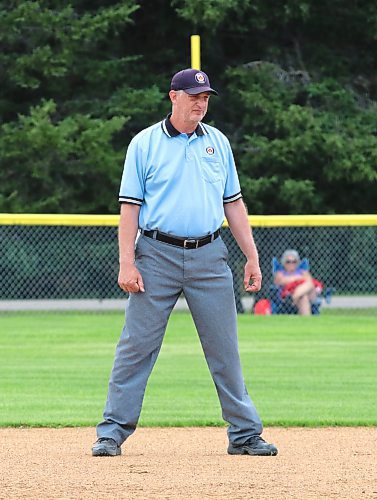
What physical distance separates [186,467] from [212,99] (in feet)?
59.3

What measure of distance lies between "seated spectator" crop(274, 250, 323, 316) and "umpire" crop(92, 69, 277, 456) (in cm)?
1099

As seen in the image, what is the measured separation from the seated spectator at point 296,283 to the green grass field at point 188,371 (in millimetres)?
334

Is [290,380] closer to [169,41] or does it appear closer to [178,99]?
[178,99]

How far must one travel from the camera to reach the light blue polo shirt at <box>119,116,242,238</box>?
6352 mm

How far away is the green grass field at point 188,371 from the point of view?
29.1 feet

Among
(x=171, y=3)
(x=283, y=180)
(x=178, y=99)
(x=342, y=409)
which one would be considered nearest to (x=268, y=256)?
(x=283, y=180)

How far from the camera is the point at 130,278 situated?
6.34 m

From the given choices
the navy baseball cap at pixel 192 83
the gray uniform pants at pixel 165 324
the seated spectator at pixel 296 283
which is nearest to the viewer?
the navy baseball cap at pixel 192 83

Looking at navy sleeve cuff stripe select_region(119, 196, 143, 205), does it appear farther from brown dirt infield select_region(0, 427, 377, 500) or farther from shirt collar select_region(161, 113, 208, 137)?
brown dirt infield select_region(0, 427, 377, 500)

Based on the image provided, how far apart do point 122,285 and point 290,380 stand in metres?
4.95

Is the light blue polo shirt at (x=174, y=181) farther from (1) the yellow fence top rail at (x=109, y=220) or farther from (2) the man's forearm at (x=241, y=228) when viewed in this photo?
(1) the yellow fence top rail at (x=109, y=220)

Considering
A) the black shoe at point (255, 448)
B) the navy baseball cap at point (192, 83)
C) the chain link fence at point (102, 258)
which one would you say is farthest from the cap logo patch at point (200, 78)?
the chain link fence at point (102, 258)

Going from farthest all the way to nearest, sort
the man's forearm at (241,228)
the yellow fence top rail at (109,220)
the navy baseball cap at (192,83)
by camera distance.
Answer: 1. the yellow fence top rail at (109,220)
2. the man's forearm at (241,228)
3. the navy baseball cap at (192,83)

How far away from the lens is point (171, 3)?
22.8 metres
